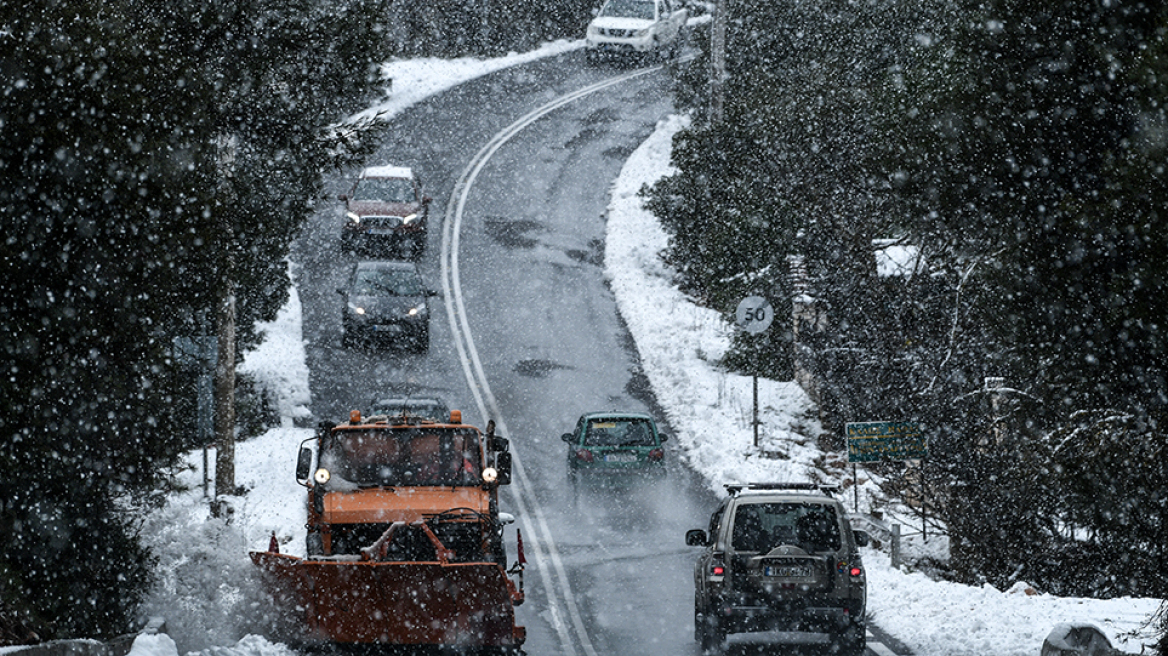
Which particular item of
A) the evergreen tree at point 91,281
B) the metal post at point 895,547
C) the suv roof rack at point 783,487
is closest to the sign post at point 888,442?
the metal post at point 895,547

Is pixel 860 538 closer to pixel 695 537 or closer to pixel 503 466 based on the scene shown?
pixel 695 537

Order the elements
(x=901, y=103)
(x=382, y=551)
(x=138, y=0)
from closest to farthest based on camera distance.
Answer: (x=382, y=551) < (x=138, y=0) < (x=901, y=103)

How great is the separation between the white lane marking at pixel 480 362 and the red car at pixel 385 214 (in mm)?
1305

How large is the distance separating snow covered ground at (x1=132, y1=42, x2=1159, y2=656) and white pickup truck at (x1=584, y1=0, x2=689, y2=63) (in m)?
4.53

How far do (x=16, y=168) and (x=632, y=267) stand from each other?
2600cm

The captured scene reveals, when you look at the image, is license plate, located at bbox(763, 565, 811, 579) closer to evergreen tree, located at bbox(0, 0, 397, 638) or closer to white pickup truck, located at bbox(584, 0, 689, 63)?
evergreen tree, located at bbox(0, 0, 397, 638)

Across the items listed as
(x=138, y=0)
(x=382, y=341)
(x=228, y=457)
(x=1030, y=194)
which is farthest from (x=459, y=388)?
(x=1030, y=194)

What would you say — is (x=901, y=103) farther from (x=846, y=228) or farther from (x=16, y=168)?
(x=16, y=168)

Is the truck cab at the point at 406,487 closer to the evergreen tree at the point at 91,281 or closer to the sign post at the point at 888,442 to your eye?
the evergreen tree at the point at 91,281

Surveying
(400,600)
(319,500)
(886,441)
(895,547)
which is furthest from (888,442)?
(400,600)

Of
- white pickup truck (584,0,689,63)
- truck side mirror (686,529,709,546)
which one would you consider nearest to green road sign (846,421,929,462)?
truck side mirror (686,529,709,546)

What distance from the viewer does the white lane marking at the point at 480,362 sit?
16.4 meters

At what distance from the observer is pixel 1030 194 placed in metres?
13.3

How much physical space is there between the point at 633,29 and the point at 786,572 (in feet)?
125
